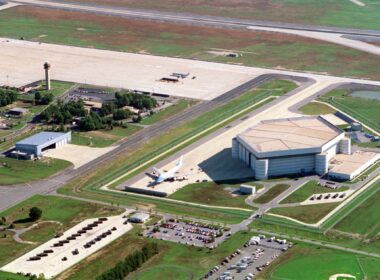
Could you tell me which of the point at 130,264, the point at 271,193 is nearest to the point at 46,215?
the point at 130,264

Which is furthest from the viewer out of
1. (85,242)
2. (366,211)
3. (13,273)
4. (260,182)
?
(260,182)

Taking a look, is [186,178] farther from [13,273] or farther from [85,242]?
[13,273]

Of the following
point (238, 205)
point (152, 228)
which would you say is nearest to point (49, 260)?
point (152, 228)

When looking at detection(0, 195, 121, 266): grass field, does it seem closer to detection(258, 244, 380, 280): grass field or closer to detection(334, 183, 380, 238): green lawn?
detection(258, 244, 380, 280): grass field

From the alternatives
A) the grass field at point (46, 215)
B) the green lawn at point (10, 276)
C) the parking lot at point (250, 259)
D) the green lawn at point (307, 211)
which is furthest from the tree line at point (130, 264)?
the green lawn at point (307, 211)

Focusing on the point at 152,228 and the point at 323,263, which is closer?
the point at 323,263

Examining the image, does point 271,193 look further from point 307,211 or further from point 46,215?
point 46,215

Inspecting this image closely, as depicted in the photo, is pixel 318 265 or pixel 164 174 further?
pixel 164 174
